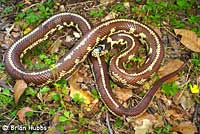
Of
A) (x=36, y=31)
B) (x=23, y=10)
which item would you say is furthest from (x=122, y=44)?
(x=23, y=10)

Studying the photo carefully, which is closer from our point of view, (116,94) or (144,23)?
(116,94)

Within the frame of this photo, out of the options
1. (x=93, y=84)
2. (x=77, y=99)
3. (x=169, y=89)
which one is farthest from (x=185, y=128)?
(x=77, y=99)

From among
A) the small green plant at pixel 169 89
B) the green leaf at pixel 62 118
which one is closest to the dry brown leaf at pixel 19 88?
the green leaf at pixel 62 118

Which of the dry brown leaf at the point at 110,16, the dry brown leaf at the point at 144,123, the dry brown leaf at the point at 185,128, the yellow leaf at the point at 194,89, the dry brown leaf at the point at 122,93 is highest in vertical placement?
the dry brown leaf at the point at 110,16

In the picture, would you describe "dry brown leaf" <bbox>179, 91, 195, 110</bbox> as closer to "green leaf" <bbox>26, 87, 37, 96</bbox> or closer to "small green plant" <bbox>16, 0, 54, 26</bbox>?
"green leaf" <bbox>26, 87, 37, 96</bbox>

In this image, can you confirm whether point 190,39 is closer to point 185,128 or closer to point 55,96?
point 185,128

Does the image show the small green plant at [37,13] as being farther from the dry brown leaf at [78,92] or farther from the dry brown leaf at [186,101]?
the dry brown leaf at [186,101]

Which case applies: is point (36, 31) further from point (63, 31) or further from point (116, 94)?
point (116, 94)
